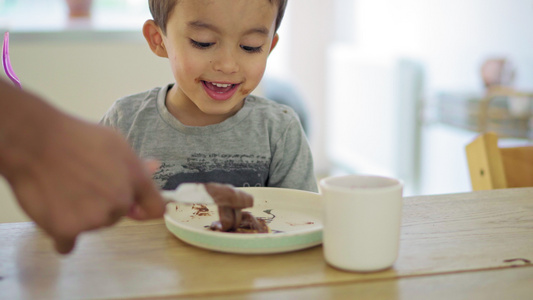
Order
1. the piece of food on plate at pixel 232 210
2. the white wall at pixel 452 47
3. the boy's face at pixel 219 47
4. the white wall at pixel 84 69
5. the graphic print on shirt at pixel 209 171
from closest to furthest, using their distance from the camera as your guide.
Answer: the piece of food on plate at pixel 232 210 → the boy's face at pixel 219 47 → the graphic print on shirt at pixel 209 171 → the white wall at pixel 84 69 → the white wall at pixel 452 47

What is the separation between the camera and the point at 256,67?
1.17 meters

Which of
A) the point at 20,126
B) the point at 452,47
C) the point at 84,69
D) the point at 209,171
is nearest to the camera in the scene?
the point at 20,126

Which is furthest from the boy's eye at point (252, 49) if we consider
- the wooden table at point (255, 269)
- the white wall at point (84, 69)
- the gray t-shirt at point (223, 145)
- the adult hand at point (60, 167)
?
the white wall at point (84, 69)

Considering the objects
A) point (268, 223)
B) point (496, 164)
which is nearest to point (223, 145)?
point (268, 223)

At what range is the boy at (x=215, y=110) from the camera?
3.66 ft

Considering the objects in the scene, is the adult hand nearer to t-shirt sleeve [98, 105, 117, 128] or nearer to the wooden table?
the wooden table

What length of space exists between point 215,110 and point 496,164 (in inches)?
21.7

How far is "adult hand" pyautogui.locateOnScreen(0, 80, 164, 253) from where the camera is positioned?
475mm

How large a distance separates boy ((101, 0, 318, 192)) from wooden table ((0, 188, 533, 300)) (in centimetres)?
40

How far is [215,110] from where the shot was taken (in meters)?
1.20

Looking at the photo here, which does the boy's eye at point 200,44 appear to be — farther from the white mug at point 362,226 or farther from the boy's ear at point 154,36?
the white mug at point 362,226

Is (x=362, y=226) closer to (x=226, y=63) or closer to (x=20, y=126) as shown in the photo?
(x=20, y=126)

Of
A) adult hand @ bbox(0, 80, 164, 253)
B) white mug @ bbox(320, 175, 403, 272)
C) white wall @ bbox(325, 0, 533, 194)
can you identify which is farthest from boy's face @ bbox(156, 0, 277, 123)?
white wall @ bbox(325, 0, 533, 194)

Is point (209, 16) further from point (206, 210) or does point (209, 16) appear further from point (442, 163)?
point (442, 163)
